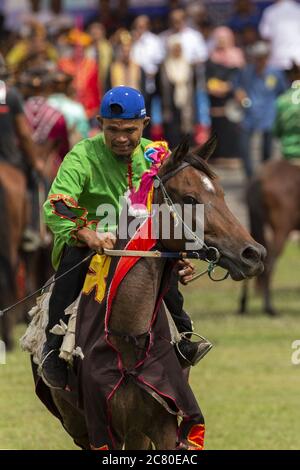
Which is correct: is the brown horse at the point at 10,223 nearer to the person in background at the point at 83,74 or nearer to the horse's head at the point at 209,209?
the person in background at the point at 83,74

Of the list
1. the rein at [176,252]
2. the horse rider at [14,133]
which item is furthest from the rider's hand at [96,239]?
the horse rider at [14,133]

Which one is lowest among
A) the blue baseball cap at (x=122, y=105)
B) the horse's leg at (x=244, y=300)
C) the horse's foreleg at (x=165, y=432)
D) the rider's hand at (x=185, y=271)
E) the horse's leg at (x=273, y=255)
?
the horse's leg at (x=244, y=300)

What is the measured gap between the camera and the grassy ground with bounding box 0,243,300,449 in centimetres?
962

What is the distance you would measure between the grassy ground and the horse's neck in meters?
2.79

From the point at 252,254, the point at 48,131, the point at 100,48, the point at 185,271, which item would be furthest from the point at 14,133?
the point at 252,254

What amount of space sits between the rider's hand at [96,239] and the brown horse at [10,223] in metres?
6.80

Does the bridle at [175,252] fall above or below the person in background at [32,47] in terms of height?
above

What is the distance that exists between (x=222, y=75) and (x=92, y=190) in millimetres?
14446

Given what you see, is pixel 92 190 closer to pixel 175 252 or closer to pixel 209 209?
pixel 175 252

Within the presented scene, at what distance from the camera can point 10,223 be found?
13.8m

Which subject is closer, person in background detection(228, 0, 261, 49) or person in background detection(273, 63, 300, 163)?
person in background detection(273, 63, 300, 163)

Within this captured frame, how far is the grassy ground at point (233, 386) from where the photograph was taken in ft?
31.6

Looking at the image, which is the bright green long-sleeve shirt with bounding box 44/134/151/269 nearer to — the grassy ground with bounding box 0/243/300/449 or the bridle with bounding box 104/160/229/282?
the bridle with bounding box 104/160/229/282

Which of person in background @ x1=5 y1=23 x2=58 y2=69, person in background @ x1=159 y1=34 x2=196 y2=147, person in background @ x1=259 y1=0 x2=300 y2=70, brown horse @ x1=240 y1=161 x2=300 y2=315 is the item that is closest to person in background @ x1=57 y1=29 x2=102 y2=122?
person in background @ x1=5 y1=23 x2=58 y2=69
